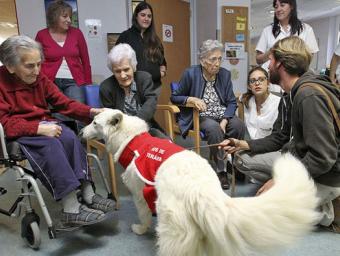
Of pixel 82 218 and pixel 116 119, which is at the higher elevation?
pixel 116 119

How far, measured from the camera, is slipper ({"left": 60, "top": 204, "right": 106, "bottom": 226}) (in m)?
1.67

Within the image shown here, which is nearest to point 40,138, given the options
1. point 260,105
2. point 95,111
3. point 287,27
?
point 95,111

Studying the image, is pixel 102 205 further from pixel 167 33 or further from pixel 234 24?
pixel 234 24

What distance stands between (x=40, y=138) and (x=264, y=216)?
1294 millimetres

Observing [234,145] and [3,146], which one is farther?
[234,145]

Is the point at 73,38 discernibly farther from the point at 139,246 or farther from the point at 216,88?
the point at 139,246

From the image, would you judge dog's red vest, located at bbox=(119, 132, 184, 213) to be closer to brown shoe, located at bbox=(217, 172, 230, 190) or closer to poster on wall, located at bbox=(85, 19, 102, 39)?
brown shoe, located at bbox=(217, 172, 230, 190)

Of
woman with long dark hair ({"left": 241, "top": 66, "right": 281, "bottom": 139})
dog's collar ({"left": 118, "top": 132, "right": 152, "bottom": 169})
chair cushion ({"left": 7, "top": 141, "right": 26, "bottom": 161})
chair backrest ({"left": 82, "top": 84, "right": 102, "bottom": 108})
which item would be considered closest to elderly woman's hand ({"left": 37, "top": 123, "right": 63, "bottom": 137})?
chair cushion ({"left": 7, "top": 141, "right": 26, "bottom": 161})

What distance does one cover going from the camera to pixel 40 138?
5.57ft

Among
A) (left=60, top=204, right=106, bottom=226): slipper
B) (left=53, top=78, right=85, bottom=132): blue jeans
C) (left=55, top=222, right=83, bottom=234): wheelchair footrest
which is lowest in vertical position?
(left=55, top=222, right=83, bottom=234): wheelchair footrest

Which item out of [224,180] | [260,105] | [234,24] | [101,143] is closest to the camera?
[101,143]

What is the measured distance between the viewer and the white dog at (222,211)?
3.21 ft

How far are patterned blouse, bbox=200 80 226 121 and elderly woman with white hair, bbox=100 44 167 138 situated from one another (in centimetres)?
54

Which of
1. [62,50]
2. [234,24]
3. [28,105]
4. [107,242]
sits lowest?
[107,242]
